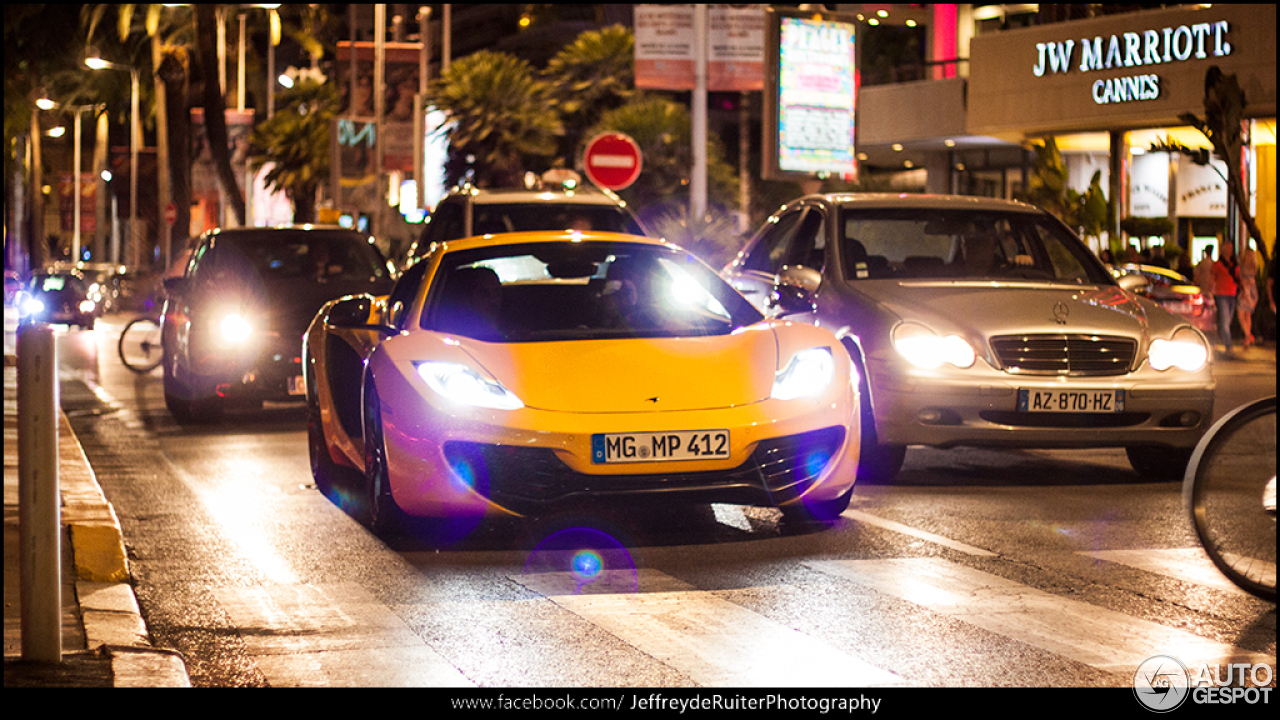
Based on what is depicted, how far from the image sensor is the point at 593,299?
355 inches

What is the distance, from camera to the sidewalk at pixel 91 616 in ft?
16.9

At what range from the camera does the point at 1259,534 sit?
6.16 metres

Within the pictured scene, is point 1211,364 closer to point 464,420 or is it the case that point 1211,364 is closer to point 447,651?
point 464,420

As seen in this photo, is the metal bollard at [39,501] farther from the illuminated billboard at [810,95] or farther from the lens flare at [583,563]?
the illuminated billboard at [810,95]

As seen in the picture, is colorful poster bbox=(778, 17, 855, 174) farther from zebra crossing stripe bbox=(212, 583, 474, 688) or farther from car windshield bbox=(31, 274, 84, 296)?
zebra crossing stripe bbox=(212, 583, 474, 688)

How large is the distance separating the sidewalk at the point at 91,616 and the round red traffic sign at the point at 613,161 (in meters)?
13.6

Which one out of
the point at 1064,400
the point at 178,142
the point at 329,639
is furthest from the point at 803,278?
the point at 178,142

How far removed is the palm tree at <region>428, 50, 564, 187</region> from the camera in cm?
4984

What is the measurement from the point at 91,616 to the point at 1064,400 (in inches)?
208

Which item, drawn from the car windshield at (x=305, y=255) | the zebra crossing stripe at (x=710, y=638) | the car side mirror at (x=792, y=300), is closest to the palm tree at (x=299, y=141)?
the car windshield at (x=305, y=255)

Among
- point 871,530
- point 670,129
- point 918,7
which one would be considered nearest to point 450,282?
point 871,530

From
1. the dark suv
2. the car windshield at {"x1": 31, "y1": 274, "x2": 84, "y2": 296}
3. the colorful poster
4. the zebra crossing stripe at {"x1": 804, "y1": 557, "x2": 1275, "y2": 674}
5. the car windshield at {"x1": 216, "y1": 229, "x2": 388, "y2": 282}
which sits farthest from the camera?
the car windshield at {"x1": 31, "y1": 274, "x2": 84, "y2": 296}

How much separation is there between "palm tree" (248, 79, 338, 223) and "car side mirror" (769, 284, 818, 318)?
49.1 metres

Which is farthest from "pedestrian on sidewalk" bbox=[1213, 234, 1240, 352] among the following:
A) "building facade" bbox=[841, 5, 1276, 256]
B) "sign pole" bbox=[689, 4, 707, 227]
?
"sign pole" bbox=[689, 4, 707, 227]
